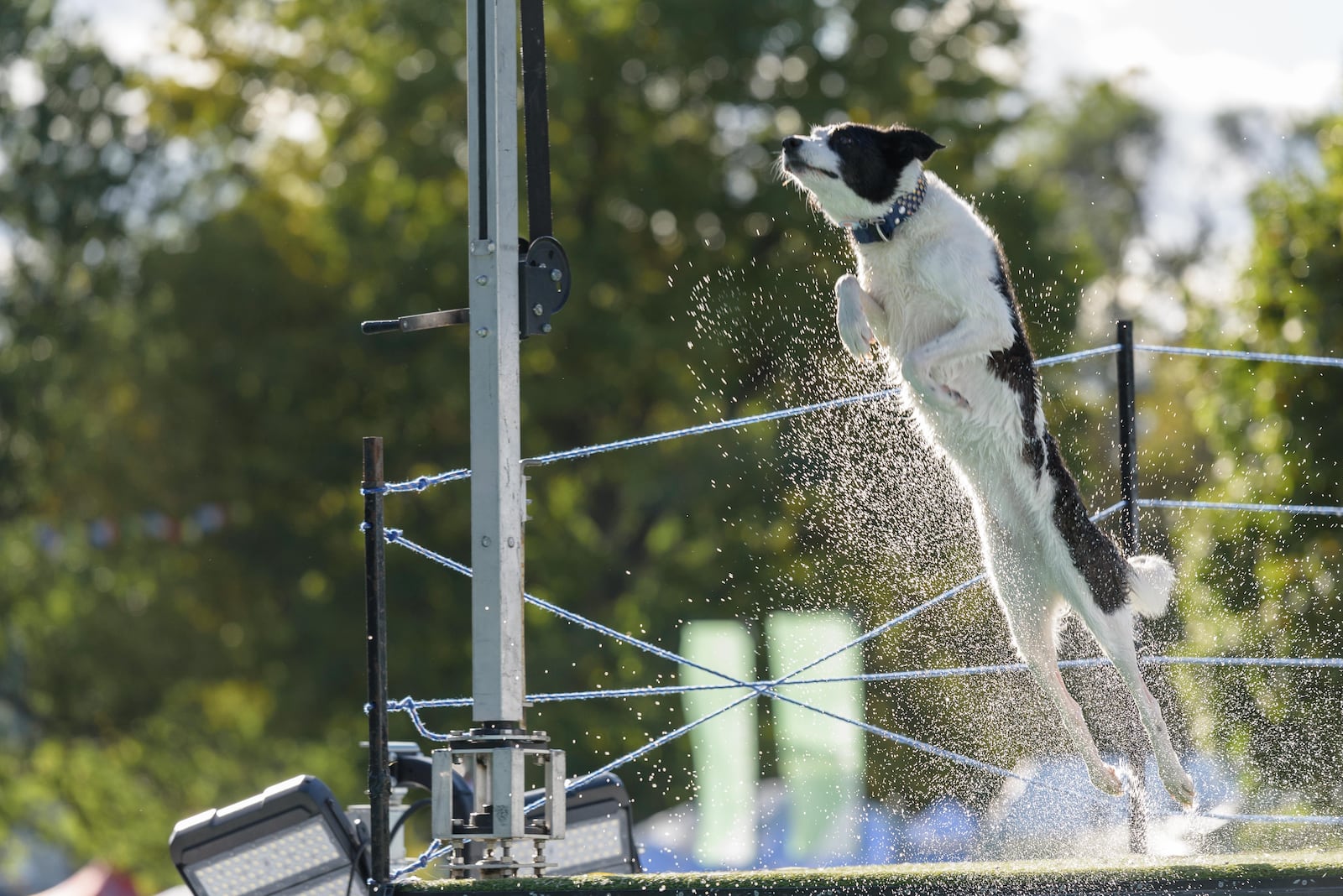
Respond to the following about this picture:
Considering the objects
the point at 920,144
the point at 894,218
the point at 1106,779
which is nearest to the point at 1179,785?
the point at 1106,779

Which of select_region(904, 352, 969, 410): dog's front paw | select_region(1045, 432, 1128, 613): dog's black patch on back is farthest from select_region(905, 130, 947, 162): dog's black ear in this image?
select_region(1045, 432, 1128, 613): dog's black patch on back

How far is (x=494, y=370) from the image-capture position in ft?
13.4

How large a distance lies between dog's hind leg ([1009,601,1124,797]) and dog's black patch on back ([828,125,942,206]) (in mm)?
1148

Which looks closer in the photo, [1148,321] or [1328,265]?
[1328,265]

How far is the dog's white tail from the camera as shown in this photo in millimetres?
4648

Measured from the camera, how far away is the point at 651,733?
1527 cm

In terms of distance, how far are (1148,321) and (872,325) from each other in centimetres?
1774

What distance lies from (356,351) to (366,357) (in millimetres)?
124

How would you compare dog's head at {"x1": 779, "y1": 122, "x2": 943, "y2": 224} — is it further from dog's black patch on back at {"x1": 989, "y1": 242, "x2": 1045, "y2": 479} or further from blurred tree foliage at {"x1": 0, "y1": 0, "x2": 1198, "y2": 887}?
blurred tree foliage at {"x1": 0, "y1": 0, "x2": 1198, "y2": 887}

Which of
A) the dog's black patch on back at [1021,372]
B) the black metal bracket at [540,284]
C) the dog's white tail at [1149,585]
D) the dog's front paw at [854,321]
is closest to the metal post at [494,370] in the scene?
the black metal bracket at [540,284]

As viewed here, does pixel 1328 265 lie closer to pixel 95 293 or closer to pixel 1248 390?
pixel 1248 390

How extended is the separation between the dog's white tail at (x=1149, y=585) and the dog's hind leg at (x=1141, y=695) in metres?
0.10

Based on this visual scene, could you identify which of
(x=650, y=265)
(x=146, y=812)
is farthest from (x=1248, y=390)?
(x=146, y=812)

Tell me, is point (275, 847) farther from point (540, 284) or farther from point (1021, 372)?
point (1021, 372)
